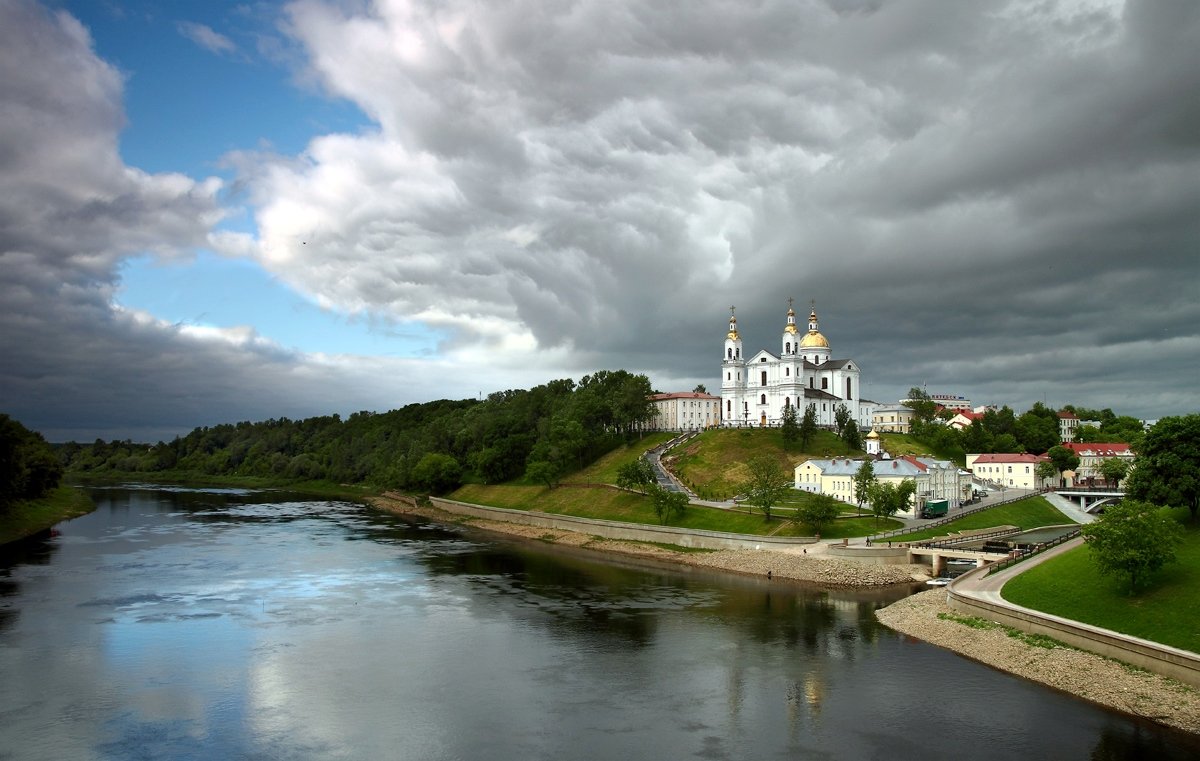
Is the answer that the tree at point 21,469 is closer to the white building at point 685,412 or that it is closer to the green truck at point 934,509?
the white building at point 685,412

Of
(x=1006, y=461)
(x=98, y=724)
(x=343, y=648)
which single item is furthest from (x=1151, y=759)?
(x=1006, y=461)

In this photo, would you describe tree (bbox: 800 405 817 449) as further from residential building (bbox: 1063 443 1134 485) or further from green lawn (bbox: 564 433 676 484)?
residential building (bbox: 1063 443 1134 485)

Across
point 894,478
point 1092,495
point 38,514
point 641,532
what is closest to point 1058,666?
point 641,532

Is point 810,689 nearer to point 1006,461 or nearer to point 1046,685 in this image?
point 1046,685

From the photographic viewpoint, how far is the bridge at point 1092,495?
8112 cm

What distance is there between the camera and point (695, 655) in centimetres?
3466

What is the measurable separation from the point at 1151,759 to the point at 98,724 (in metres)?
32.2

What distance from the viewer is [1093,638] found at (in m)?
32.4

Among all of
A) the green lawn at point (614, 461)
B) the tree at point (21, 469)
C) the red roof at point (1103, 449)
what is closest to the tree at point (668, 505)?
the green lawn at point (614, 461)


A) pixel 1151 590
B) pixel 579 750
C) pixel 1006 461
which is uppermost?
pixel 1006 461

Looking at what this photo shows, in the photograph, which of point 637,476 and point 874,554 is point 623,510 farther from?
point 874,554

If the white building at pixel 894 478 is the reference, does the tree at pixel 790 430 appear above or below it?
Answer: above

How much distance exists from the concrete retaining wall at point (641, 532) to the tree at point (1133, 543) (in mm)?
24022

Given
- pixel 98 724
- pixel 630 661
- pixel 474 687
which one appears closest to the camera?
pixel 98 724
